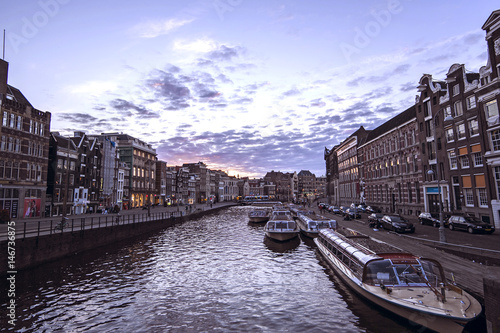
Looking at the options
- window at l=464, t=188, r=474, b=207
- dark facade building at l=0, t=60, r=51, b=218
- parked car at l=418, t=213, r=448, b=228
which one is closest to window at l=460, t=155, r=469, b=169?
window at l=464, t=188, r=474, b=207

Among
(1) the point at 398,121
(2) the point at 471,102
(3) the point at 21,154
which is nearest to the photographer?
(2) the point at 471,102

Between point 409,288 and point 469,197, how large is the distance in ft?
120

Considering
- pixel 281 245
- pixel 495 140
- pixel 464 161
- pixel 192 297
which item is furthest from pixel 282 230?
pixel 464 161

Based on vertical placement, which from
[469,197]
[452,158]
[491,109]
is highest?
[491,109]

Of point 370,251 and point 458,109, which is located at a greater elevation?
point 458,109

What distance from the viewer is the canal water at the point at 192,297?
13359 mm

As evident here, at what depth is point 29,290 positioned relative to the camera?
18375mm

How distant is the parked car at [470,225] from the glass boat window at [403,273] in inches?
874

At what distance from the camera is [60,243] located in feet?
90.5

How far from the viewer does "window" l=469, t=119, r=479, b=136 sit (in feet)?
125

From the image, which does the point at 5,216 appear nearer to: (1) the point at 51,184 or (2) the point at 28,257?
(2) the point at 28,257

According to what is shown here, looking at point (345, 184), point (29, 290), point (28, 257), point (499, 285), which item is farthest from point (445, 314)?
point (345, 184)

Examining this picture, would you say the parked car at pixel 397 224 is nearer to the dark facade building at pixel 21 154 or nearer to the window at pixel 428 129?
the window at pixel 428 129

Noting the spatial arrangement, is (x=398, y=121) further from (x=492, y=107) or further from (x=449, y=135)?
(x=492, y=107)
